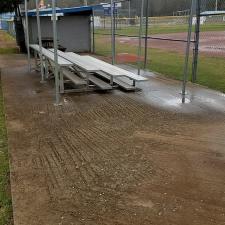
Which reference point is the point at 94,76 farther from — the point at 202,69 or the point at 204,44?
the point at 204,44

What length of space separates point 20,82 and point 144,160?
6523 mm

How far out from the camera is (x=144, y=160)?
4.90m

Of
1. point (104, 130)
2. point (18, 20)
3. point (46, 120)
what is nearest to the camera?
point (104, 130)

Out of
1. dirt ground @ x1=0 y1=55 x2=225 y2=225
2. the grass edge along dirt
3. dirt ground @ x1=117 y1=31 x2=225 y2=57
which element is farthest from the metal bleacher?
dirt ground @ x1=117 y1=31 x2=225 y2=57

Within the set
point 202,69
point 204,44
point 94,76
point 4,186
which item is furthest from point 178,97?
point 204,44

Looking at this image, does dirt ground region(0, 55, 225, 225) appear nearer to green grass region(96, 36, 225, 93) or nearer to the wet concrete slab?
the wet concrete slab

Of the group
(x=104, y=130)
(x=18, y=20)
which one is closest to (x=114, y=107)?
(x=104, y=130)

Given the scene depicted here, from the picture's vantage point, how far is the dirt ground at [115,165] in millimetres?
3699

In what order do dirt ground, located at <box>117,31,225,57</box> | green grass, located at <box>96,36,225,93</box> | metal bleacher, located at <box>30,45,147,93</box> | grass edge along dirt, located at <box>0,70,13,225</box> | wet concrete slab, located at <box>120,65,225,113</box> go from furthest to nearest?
dirt ground, located at <box>117,31,225,57</box>
green grass, located at <box>96,36,225,93</box>
metal bleacher, located at <box>30,45,147,93</box>
wet concrete slab, located at <box>120,65,225,113</box>
grass edge along dirt, located at <box>0,70,13,225</box>

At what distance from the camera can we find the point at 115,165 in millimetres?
4746

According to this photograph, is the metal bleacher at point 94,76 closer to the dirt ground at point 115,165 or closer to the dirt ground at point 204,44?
the dirt ground at point 115,165

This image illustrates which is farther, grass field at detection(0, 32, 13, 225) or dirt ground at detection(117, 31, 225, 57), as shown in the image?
dirt ground at detection(117, 31, 225, 57)

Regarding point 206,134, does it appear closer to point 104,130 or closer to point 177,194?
point 104,130

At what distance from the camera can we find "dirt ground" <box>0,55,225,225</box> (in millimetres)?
3699
